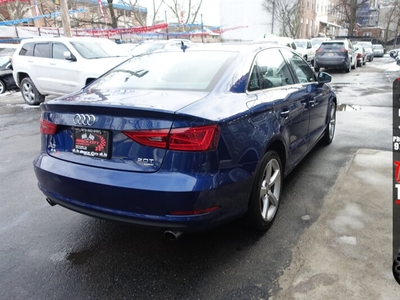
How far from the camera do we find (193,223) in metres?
2.22

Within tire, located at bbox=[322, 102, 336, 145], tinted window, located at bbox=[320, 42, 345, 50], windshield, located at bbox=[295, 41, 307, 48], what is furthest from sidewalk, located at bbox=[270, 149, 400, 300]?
windshield, located at bbox=[295, 41, 307, 48]

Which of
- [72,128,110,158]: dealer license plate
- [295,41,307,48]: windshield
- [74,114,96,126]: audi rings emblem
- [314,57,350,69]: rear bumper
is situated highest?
[295,41,307,48]: windshield

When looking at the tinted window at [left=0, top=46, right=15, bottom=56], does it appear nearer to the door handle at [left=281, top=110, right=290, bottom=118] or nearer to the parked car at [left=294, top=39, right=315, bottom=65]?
the door handle at [left=281, top=110, right=290, bottom=118]

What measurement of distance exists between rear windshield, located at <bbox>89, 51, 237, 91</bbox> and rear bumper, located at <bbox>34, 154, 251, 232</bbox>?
0.86 meters

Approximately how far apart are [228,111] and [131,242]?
4.61 ft

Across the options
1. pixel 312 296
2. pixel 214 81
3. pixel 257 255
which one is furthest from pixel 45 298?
pixel 214 81

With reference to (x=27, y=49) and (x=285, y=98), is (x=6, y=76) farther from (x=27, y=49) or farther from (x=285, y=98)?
(x=285, y=98)

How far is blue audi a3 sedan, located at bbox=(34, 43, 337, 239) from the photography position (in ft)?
7.09

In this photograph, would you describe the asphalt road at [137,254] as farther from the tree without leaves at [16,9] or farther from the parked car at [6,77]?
the tree without leaves at [16,9]

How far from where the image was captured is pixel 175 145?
7.04 ft

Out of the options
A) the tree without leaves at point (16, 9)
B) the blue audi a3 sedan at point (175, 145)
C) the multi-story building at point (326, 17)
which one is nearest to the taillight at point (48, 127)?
the blue audi a3 sedan at point (175, 145)

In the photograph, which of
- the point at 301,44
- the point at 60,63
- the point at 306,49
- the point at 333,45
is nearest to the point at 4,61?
the point at 60,63

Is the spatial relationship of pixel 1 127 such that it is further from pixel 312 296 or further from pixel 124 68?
pixel 312 296

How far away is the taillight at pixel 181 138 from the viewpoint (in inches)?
84.4
